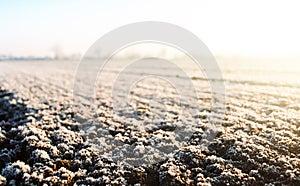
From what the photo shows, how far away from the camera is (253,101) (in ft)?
69.4

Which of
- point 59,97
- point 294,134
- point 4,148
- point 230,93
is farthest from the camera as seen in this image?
point 230,93

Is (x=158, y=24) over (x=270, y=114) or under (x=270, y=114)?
over

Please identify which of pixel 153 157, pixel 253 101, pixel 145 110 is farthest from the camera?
pixel 253 101

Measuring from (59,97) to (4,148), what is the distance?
38.5 ft

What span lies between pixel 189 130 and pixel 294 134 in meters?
4.44

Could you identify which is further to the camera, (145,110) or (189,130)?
(145,110)

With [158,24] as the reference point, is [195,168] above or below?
below

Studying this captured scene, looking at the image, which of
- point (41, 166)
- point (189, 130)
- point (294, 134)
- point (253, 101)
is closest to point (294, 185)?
point (294, 134)

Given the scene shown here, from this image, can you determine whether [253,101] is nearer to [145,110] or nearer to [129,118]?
[145,110]

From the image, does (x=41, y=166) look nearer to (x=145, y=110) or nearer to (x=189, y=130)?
(x=189, y=130)

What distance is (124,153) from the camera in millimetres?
11148

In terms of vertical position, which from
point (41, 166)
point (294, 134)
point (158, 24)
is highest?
point (158, 24)

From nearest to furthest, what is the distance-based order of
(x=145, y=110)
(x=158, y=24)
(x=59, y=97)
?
(x=158, y=24)
(x=145, y=110)
(x=59, y=97)

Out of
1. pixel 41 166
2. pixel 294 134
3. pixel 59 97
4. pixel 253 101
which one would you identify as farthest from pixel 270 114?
pixel 59 97
